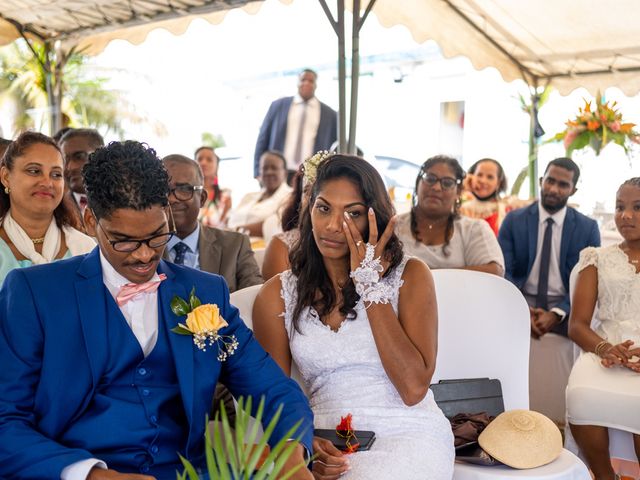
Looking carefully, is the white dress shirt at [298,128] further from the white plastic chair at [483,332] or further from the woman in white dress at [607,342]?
the white plastic chair at [483,332]

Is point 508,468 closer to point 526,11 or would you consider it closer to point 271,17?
point 526,11

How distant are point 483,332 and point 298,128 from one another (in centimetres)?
563

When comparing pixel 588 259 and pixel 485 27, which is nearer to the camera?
pixel 588 259

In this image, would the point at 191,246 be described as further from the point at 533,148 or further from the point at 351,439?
the point at 533,148

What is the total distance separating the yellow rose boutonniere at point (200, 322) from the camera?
2182 millimetres

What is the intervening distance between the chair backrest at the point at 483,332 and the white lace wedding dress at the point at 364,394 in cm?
45

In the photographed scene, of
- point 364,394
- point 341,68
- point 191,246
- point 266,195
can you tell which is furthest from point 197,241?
point 266,195

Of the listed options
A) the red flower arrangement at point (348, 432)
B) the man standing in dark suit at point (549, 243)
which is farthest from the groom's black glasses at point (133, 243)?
the man standing in dark suit at point (549, 243)

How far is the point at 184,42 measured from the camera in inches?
810

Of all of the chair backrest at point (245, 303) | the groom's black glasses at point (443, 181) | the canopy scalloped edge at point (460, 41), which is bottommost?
the chair backrest at point (245, 303)

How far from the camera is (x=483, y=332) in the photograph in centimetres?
324

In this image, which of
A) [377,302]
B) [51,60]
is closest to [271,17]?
[51,60]

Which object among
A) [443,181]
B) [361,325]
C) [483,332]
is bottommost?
[483,332]

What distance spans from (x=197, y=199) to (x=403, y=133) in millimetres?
13577
